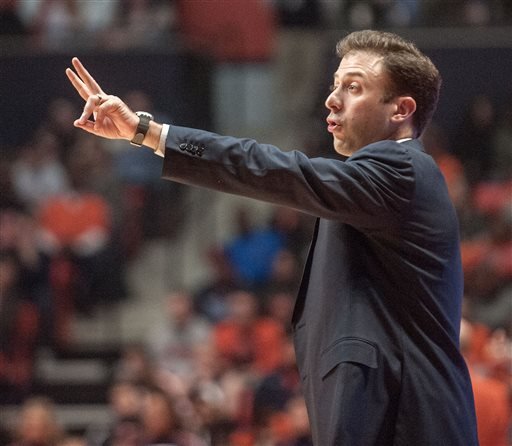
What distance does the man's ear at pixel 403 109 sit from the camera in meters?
2.87

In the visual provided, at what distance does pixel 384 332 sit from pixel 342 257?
221mm

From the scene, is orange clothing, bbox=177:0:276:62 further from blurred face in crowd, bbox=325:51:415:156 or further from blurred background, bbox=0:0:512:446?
blurred face in crowd, bbox=325:51:415:156

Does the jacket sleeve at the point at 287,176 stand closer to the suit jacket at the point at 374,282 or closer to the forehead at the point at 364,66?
the suit jacket at the point at 374,282

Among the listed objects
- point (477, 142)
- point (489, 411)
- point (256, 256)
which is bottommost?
point (489, 411)

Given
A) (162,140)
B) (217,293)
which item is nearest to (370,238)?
(162,140)

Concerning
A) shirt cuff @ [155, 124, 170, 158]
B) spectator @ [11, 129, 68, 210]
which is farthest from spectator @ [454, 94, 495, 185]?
shirt cuff @ [155, 124, 170, 158]

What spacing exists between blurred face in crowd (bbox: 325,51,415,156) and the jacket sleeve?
0.22 meters

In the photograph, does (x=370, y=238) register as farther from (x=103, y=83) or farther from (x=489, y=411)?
(x=103, y=83)

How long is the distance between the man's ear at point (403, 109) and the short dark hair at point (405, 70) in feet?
0.05

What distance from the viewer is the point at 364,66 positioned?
2879 mm

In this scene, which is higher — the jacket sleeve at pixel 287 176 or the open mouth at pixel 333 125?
the open mouth at pixel 333 125

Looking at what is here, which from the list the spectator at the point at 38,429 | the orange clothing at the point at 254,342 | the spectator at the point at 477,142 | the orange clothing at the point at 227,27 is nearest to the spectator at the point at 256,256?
the orange clothing at the point at 254,342

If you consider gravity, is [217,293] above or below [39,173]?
below

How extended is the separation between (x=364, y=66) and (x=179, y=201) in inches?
304
